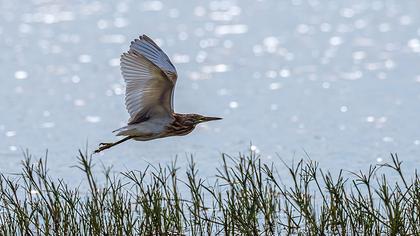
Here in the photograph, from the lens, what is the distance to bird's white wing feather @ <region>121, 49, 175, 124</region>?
8.05m

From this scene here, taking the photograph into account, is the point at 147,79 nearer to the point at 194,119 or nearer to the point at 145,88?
the point at 145,88

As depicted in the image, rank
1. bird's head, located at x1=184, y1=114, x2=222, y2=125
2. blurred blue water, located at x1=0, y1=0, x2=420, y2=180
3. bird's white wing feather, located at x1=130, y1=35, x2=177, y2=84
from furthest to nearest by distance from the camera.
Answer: blurred blue water, located at x1=0, y1=0, x2=420, y2=180 → bird's head, located at x1=184, y1=114, x2=222, y2=125 → bird's white wing feather, located at x1=130, y1=35, x2=177, y2=84

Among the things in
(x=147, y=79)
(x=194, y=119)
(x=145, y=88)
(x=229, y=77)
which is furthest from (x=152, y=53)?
(x=229, y=77)

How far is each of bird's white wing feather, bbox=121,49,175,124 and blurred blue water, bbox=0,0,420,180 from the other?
2.44 metres

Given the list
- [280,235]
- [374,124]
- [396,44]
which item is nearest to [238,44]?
[396,44]

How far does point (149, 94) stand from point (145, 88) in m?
0.08

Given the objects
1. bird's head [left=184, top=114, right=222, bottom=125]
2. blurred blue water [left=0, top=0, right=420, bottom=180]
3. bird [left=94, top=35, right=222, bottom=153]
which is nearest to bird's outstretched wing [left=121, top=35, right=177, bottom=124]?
bird [left=94, top=35, right=222, bottom=153]

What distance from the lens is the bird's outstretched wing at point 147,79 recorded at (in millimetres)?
8000

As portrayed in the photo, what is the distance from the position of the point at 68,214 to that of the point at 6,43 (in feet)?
35.4

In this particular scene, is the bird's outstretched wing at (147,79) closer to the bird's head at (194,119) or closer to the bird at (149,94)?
the bird at (149,94)

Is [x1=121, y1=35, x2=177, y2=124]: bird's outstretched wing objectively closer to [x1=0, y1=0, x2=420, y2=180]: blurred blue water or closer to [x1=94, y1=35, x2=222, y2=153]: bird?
[x1=94, y1=35, x2=222, y2=153]: bird

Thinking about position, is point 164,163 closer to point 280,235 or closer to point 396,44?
point 280,235

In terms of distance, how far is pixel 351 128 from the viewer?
40.8 ft

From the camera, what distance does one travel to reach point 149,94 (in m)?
8.30
